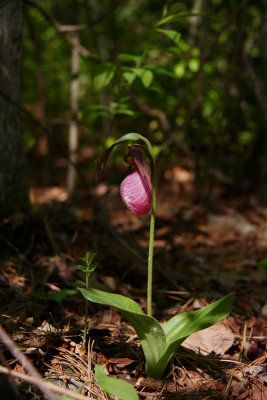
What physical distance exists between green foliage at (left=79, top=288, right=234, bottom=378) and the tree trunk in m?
1.12

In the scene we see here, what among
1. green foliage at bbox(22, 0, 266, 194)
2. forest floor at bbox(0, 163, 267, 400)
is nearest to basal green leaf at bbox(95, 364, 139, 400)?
forest floor at bbox(0, 163, 267, 400)

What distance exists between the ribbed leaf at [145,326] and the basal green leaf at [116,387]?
179mm

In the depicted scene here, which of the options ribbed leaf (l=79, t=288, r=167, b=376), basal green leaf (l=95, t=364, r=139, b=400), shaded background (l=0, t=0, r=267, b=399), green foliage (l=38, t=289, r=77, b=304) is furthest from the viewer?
green foliage (l=38, t=289, r=77, b=304)

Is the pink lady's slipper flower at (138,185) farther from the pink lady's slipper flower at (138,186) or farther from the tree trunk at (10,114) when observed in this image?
the tree trunk at (10,114)

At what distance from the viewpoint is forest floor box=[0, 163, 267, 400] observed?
141cm

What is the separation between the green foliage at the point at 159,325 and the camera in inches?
51.9

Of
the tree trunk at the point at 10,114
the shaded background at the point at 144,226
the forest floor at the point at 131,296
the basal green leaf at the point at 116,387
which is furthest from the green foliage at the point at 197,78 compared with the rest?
the basal green leaf at the point at 116,387

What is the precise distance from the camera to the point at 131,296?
2.03 metres

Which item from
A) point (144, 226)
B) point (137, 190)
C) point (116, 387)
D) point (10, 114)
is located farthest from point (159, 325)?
point (144, 226)

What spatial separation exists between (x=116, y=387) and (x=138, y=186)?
0.73 meters

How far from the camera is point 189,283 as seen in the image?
7.30 feet

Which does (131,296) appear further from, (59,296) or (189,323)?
(189,323)

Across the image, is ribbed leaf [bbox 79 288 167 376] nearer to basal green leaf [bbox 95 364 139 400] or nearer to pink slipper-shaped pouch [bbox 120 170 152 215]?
basal green leaf [bbox 95 364 139 400]

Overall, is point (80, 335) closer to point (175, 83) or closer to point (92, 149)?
point (175, 83)
